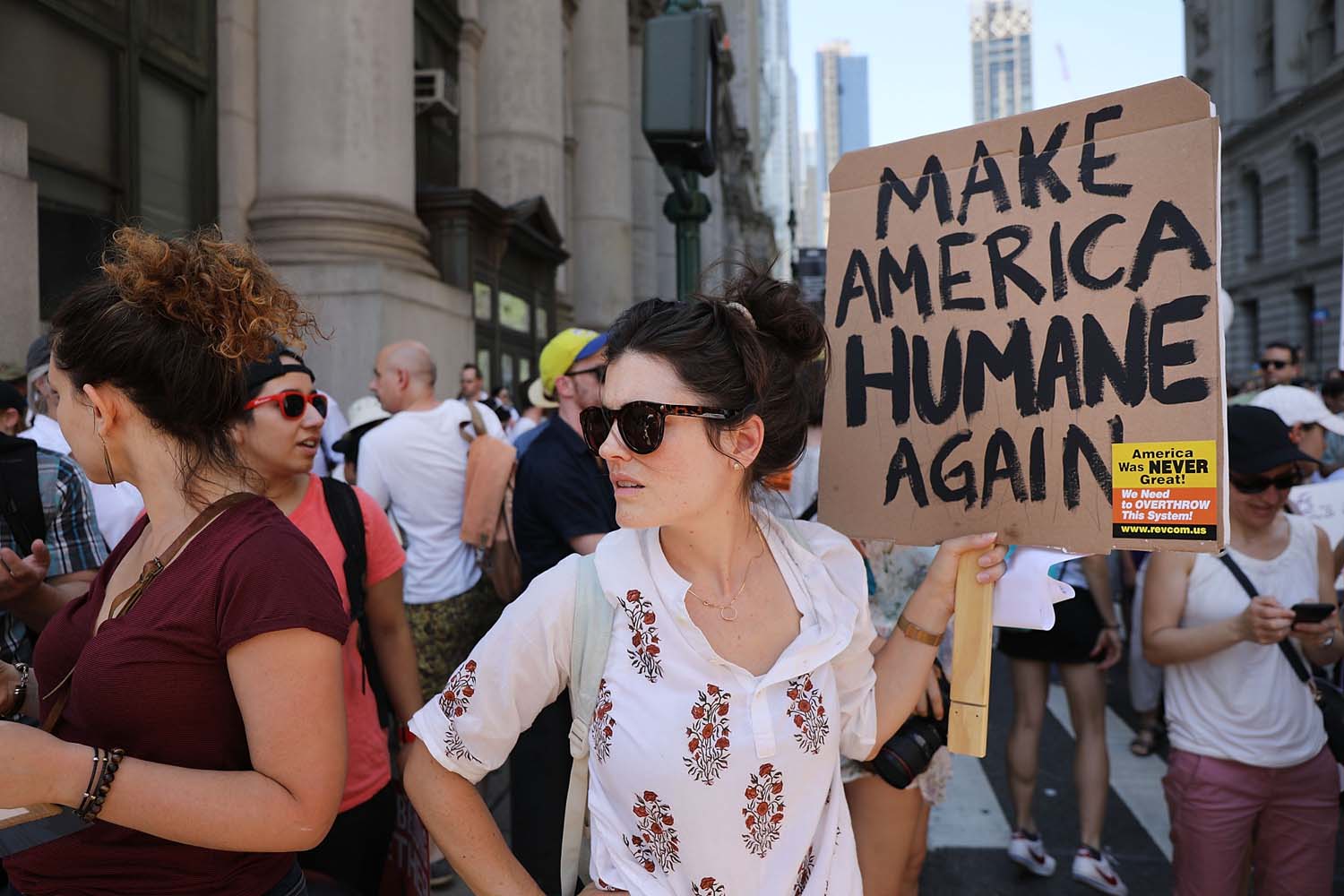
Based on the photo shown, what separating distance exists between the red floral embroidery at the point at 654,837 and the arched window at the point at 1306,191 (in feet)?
153

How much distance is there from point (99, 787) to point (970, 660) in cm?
165

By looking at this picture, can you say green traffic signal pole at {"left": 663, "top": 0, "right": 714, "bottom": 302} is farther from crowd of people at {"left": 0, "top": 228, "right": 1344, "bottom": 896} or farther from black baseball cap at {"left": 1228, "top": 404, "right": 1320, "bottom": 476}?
crowd of people at {"left": 0, "top": 228, "right": 1344, "bottom": 896}

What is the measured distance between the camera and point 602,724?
1.87 m

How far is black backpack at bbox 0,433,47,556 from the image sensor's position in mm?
3006

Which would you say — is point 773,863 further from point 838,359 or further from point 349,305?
point 349,305

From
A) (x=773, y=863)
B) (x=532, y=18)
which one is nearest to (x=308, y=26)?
(x=532, y=18)

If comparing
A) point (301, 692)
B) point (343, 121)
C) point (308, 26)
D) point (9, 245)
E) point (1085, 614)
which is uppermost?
point (308, 26)

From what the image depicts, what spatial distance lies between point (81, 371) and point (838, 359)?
1.57 metres

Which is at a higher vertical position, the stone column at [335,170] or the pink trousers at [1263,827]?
the stone column at [335,170]

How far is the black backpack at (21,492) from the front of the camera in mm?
3006

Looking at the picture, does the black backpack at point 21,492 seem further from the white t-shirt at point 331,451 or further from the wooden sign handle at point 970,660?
the white t-shirt at point 331,451

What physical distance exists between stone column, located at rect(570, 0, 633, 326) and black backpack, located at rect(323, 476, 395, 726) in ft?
59.4

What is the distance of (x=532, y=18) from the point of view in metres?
16.4

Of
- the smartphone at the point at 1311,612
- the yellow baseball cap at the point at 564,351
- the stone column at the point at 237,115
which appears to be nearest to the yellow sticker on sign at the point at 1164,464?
the smartphone at the point at 1311,612
